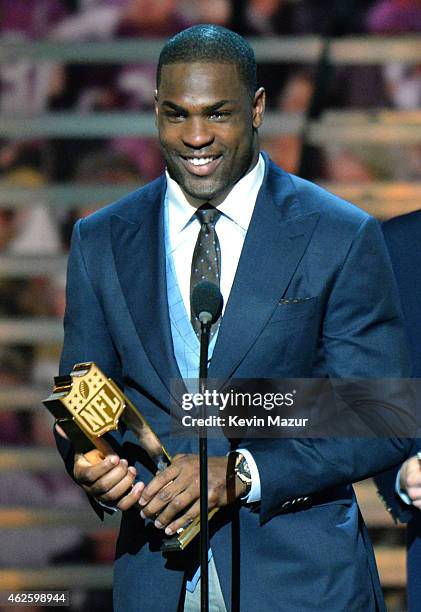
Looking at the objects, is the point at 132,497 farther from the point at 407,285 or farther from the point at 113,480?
the point at 407,285

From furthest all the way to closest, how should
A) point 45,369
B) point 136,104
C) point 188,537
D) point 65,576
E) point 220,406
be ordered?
point 136,104 < point 45,369 < point 65,576 < point 220,406 < point 188,537

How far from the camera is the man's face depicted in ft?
8.00

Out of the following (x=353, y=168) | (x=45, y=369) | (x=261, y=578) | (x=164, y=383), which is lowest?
(x=261, y=578)

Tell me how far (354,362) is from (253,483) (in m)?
0.29

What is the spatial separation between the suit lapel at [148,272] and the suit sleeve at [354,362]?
236 millimetres

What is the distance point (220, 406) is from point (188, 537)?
0.27 metres

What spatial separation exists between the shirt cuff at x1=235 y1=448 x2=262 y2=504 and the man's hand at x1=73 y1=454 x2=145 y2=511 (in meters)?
0.21

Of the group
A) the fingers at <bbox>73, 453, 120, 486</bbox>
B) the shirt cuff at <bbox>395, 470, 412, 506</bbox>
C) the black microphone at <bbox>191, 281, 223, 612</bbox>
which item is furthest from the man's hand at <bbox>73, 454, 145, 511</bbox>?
the shirt cuff at <bbox>395, 470, 412, 506</bbox>

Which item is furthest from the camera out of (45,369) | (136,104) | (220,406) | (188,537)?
(136,104)

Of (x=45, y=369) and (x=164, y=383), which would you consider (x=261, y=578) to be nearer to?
(x=164, y=383)

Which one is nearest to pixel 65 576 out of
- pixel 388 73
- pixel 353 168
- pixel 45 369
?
pixel 45 369

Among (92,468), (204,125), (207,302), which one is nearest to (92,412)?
(92,468)

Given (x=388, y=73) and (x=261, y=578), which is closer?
(x=261, y=578)

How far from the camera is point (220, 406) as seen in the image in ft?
8.05
